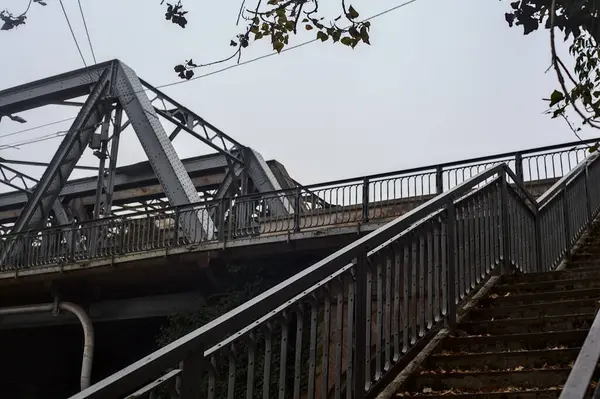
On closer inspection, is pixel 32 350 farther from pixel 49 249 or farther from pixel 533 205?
pixel 533 205

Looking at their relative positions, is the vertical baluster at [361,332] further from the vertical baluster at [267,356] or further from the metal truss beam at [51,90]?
the metal truss beam at [51,90]

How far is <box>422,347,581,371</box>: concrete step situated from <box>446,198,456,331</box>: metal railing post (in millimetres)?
591

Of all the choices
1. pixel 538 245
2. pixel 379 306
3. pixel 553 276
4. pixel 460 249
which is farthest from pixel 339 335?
pixel 538 245

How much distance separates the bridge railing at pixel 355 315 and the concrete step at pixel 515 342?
22 cm

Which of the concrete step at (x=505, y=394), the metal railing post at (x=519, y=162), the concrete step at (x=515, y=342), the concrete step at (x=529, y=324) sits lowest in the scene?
the concrete step at (x=505, y=394)

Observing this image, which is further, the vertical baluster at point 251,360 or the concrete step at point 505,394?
the concrete step at point 505,394

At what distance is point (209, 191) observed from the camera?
26.7 metres

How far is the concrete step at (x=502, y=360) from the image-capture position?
4.73 meters

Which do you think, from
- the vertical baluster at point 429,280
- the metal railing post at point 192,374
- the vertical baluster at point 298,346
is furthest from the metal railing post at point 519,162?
the metal railing post at point 192,374

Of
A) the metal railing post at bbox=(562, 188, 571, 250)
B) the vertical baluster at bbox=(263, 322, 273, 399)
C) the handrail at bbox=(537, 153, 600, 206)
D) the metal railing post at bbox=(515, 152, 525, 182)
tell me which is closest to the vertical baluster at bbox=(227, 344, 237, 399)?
the vertical baluster at bbox=(263, 322, 273, 399)

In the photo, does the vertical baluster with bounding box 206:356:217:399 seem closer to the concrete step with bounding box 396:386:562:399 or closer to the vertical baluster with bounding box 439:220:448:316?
the concrete step with bounding box 396:386:562:399

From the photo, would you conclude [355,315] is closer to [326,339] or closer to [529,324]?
[326,339]

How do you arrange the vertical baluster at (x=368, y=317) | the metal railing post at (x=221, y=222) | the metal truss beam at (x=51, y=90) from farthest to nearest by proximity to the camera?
1. the metal truss beam at (x=51, y=90)
2. the metal railing post at (x=221, y=222)
3. the vertical baluster at (x=368, y=317)

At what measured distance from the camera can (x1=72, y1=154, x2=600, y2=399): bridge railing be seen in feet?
9.66
